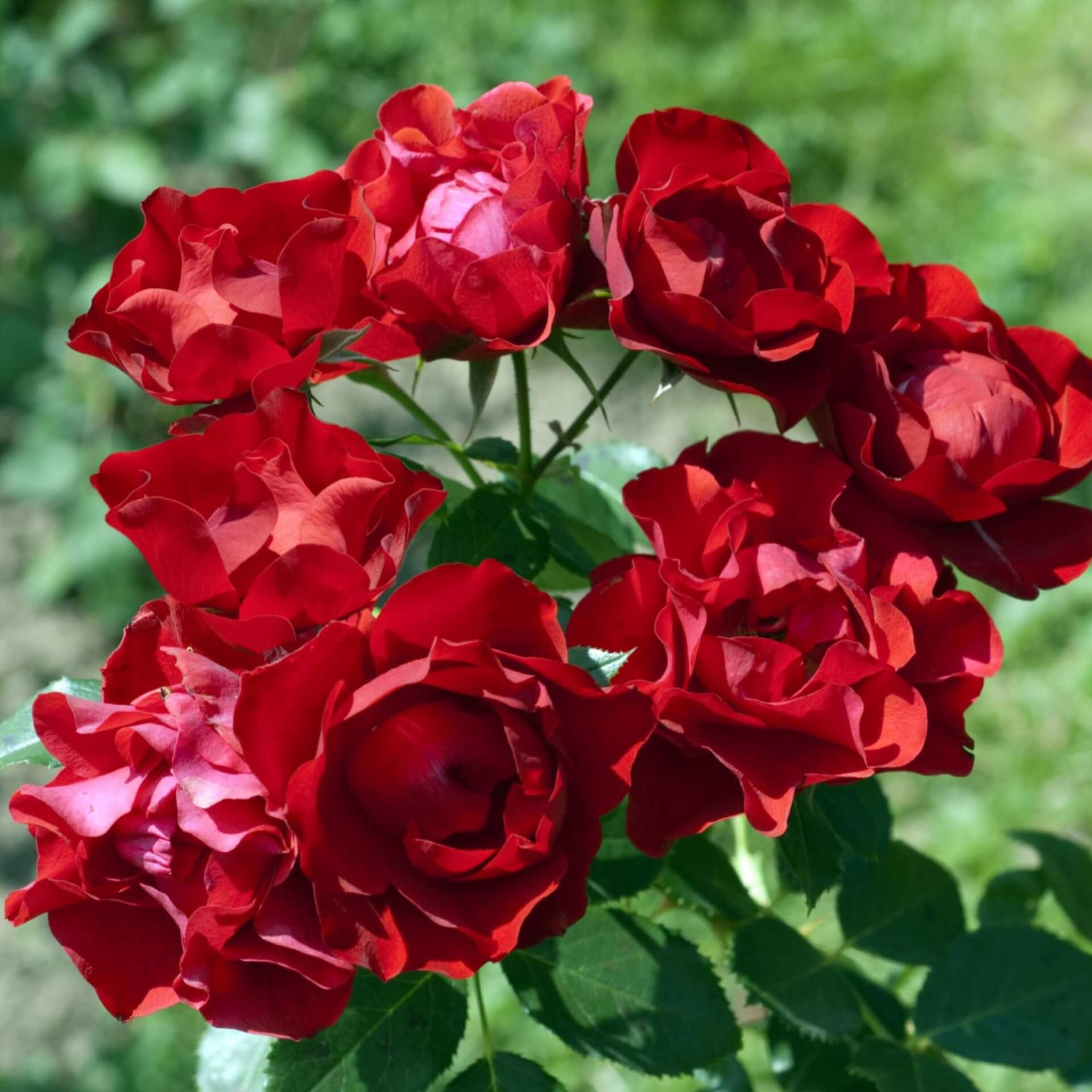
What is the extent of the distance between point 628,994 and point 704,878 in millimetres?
124

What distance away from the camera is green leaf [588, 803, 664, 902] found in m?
0.83

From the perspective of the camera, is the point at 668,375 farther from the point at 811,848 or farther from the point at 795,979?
the point at 795,979

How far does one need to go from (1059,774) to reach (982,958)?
1.32m

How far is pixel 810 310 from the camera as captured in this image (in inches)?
26.4

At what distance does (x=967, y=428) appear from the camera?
687 millimetres

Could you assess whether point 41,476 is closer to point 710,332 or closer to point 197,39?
point 197,39

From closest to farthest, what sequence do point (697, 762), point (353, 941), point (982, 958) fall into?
point (353, 941), point (697, 762), point (982, 958)

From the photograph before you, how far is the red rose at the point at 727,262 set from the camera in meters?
0.68

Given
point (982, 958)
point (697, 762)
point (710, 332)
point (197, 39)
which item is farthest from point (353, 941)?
point (197, 39)

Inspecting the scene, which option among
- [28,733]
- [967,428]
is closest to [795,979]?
[967,428]

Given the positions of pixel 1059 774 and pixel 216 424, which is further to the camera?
pixel 1059 774

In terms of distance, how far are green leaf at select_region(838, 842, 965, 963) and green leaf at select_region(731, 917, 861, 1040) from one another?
8cm

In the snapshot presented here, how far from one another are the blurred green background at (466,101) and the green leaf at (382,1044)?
1215 millimetres

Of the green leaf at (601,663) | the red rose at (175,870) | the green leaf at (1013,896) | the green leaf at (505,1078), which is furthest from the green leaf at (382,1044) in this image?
the green leaf at (1013,896)
